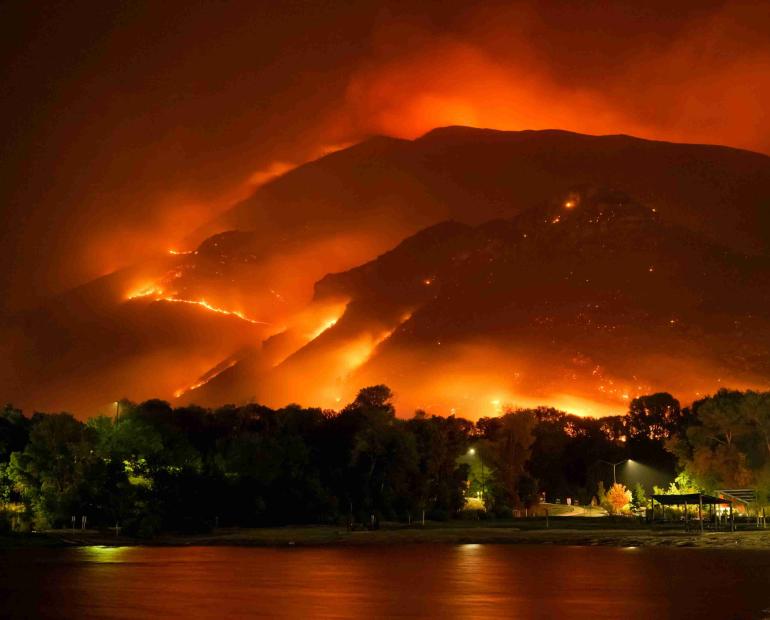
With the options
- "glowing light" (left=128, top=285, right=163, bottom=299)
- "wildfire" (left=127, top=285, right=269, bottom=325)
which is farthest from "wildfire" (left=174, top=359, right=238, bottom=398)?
"glowing light" (left=128, top=285, right=163, bottom=299)

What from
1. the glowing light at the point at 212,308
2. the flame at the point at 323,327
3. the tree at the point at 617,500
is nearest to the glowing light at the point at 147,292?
the glowing light at the point at 212,308

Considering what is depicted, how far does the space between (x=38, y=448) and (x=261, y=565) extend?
24.2 metres

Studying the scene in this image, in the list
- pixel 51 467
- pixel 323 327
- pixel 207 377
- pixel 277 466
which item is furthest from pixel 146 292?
Result: pixel 51 467

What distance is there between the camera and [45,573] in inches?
1236

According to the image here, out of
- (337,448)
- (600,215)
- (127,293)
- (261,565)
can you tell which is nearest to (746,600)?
(261,565)

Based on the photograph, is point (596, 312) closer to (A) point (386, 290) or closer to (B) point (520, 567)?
(A) point (386, 290)

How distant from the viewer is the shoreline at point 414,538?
45.3m

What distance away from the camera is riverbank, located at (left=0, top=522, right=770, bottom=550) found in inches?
1790

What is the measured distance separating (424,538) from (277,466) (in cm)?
1367

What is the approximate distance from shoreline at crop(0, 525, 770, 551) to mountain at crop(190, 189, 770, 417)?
81.2 m

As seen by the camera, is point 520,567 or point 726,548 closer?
point 520,567

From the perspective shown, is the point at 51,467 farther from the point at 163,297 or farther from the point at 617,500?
the point at 163,297

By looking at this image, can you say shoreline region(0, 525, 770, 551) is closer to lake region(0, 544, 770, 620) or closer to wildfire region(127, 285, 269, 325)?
lake region(0, 544, 770, 620)

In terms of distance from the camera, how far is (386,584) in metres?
28.1
